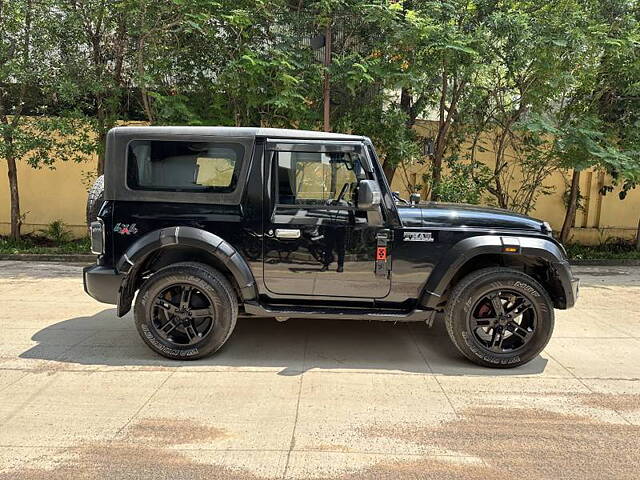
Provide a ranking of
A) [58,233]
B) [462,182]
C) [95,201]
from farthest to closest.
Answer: [58,233], [462,182], [95,201]

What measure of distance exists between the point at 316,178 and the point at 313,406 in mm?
1968

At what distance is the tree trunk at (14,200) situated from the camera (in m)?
10.7

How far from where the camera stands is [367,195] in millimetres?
4141

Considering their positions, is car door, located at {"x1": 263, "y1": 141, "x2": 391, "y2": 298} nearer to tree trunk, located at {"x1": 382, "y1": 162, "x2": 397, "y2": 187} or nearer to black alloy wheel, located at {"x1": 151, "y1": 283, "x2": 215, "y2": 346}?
black alloy wheel, located at {"x1": 151, "y1": 283, "x2": 215, "y2": 346}

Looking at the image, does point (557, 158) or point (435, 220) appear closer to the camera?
point (435, 220)

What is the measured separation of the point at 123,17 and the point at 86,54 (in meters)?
1.25

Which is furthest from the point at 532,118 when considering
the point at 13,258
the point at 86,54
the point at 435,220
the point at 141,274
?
the point at 13,258

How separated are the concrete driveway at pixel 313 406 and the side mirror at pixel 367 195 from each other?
4.93ft

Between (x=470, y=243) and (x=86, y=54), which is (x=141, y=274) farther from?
(x=86, y=54)

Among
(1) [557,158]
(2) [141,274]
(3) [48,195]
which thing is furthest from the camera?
(3) [48,195]

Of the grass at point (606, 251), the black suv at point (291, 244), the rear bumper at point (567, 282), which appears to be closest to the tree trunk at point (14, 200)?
the black suv at point (291, 244)

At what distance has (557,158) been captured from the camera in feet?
31.6

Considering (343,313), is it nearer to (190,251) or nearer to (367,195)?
(367,195)

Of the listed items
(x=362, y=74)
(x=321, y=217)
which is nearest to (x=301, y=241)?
(x=321, y=217)
